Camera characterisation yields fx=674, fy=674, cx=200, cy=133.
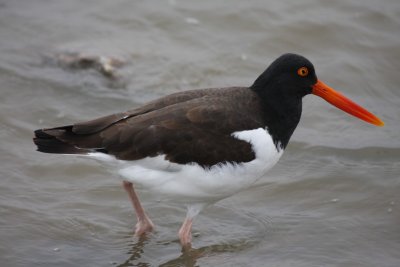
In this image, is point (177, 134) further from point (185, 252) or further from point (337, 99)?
point (337, 99)

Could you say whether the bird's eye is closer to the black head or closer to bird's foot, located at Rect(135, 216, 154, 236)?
the black head

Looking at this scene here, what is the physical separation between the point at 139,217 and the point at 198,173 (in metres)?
0.93

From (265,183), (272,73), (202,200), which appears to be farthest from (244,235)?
(272,73)

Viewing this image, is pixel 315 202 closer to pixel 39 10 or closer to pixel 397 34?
pixel 397 34

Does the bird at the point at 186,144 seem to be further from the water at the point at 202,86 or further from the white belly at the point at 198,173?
the water at the point at 202,86

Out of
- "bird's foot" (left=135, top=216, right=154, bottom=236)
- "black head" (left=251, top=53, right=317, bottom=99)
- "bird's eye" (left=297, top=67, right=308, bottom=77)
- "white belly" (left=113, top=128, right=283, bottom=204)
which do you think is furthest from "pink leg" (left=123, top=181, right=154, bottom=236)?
"bird's eye" (left=297, top=67, right=308, bottom=77)

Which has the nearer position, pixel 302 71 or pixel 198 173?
pixel 198 173

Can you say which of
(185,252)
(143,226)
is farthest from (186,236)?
(143,226)

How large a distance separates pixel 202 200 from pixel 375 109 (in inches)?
158

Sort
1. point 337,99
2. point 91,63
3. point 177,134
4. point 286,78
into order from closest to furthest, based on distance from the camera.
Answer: point 177,134 → point 286,78 → point 337,99 → point 91,63

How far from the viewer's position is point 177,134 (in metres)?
6.29

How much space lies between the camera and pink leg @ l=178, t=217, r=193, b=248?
21.7 ft

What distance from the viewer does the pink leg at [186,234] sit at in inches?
261

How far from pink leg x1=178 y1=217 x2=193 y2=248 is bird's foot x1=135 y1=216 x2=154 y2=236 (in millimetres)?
348
